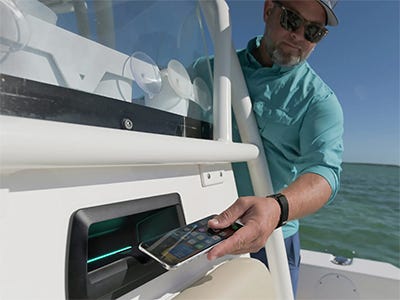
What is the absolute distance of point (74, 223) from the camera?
43cm

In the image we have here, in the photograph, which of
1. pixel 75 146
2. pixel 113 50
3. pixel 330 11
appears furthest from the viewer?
pixel 330 11

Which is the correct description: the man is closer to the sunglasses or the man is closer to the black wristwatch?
the sunglasses

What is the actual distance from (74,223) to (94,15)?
0.52 m

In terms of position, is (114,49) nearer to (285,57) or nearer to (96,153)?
(96,153)

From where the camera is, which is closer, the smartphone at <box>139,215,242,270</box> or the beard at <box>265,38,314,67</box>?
the smartphone at <box>139,215,242,270</box>

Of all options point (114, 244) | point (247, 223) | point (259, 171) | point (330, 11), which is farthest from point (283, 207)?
point (330, 11)

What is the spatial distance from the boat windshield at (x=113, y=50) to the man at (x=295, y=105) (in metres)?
0.25

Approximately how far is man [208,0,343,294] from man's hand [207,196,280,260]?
0.73 ft

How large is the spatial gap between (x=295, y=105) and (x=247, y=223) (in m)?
0.61

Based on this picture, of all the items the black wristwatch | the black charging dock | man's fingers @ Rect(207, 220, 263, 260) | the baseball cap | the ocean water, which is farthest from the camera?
the ocean water

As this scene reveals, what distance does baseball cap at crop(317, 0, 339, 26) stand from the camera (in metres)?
A: 1.10

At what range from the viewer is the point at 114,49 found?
66 centimetres

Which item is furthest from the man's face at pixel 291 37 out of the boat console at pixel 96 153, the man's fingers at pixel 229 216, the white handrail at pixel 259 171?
the man's fingers at pixel 229 216

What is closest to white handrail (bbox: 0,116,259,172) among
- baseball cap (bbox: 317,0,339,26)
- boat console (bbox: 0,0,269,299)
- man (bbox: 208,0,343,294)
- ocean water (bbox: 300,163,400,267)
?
boat console (bbox: 0,0,269,299)
